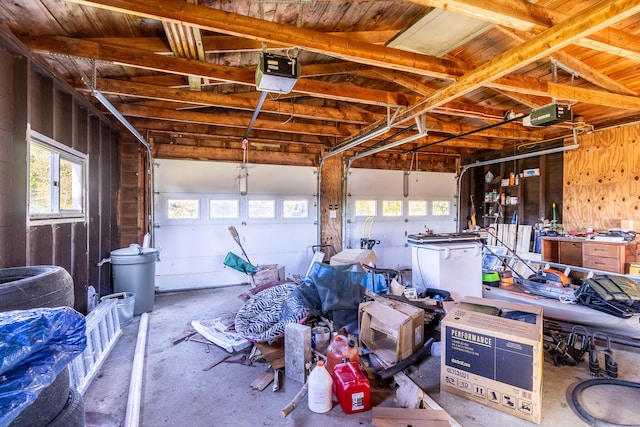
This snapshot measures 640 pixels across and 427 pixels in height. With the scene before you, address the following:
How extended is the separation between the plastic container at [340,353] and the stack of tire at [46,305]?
1466mm

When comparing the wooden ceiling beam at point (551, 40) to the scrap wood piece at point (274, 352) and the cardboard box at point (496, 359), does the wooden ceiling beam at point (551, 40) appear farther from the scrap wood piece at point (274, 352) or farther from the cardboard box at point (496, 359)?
the scrap wood piece at point (274, 352)

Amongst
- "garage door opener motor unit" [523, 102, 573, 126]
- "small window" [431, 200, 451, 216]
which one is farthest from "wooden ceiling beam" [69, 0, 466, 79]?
"small window" [431, 200, 451, 216]

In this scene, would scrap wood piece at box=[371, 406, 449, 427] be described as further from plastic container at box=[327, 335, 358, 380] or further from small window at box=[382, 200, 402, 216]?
small window at box=[382, 200, 402, 216]

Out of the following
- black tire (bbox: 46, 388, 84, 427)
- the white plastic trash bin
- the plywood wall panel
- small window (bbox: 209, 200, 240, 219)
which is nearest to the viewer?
black tire (bbox: 46, 388, 84, 427)

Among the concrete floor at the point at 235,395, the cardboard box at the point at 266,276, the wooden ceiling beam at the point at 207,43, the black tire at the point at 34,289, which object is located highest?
the wooden ceiling beam at the point at 207,43

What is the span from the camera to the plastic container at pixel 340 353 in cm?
222

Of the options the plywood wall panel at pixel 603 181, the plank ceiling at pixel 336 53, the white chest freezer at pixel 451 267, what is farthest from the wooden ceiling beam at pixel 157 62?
the plywood wall panel at pixel 603 181

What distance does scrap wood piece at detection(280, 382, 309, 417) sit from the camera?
1.93m

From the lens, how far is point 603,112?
14.2 feet

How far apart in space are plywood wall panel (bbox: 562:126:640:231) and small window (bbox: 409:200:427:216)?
241 cm

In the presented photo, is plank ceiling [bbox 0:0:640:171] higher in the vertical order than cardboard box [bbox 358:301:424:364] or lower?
higher

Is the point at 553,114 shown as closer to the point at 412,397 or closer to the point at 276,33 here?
the point at 276,33

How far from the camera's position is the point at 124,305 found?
3.34 meters

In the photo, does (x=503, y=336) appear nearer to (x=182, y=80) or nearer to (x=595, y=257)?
(x=595, y=257)
